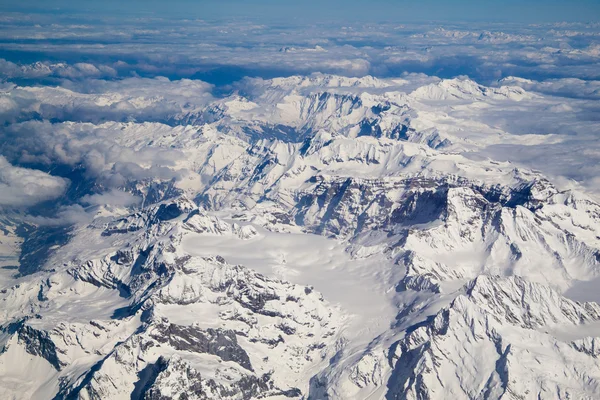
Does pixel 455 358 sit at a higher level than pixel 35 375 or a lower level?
higher

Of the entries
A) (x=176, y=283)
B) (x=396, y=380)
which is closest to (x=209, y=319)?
(x=176, y=283)

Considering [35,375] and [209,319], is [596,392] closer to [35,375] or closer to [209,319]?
[209,319]

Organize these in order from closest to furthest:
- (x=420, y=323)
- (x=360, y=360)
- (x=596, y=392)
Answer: (x=596, y=392), (x=360, y=360), (x=420, y=323)

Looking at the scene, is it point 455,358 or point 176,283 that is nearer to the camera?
point 455,358

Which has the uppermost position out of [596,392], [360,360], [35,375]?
[596,392]

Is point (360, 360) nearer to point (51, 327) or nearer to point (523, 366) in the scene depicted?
point (523, 366)

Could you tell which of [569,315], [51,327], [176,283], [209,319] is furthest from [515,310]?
[51,327]

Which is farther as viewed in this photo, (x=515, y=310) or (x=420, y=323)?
(x=420, y=323)

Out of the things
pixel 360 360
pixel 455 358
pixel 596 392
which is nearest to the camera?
pixel 596 392

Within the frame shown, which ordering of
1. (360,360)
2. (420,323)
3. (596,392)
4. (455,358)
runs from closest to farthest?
(596,392) < (455,358) < (360,360) < (420,323)
